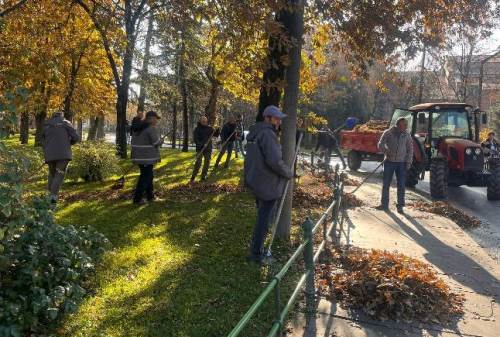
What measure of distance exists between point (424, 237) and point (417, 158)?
5.92 meters

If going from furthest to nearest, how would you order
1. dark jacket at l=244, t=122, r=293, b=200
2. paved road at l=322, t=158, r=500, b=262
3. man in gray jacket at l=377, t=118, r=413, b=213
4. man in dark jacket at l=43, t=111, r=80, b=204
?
man in gray jacket at l=377, t=118, r=413, b=213 → man in dark jacket at l=43, t=111, r=80, b=204 → paved road at l=322, t=158, r=500, b=262 → dark jacket at l=244, t=122, r=293, b=200

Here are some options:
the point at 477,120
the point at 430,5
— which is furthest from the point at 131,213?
the point at 477,120

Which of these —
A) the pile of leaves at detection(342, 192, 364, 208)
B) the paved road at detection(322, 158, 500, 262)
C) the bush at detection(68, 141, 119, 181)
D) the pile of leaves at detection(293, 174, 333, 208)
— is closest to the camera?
the paved road at detection(322, 158, 500, 262)

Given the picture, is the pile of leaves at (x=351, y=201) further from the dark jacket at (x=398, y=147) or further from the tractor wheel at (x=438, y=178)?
the tractor wheel at (x=438, y=178)

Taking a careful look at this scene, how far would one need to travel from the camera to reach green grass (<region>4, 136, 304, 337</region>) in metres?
4.45

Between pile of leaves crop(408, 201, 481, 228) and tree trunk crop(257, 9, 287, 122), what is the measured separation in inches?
168

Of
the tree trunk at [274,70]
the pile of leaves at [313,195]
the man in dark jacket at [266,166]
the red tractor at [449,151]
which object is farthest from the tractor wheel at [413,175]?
the man in dark jacket at [266,166]

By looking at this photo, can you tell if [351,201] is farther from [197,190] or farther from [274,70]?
[274,70]

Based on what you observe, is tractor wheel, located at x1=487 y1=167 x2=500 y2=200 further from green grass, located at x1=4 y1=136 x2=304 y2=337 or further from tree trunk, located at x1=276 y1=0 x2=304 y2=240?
tree trunk, located at x1=276 y1=0 x2=304 y2=240

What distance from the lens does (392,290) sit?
513cm

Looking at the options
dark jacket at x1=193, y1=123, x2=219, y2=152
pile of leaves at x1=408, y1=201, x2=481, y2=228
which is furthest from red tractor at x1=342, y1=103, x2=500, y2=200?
dark jacket at x1=193, y1=123, x2=219, y2=152

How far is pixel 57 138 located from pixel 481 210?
9.65m

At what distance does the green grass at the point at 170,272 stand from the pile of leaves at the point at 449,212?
166 inches

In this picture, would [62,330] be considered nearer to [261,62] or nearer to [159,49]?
[261,62]
